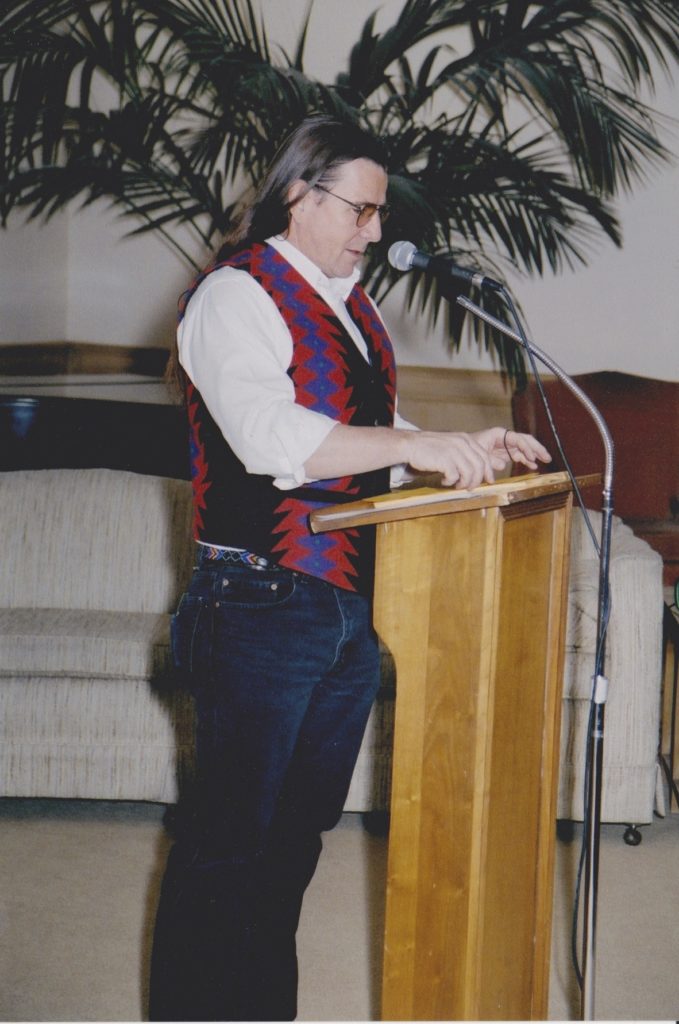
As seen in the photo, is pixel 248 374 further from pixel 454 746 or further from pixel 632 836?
→ pixel 632 836

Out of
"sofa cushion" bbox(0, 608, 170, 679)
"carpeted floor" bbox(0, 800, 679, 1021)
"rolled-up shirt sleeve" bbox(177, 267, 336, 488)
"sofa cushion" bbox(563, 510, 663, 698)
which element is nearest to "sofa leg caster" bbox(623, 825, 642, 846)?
"carpeted floor" bbox(0, 800, 679, 1021)

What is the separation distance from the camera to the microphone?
4.62 ft

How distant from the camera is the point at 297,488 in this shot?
58.3 inches

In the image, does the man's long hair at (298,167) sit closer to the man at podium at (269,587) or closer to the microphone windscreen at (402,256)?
the man at podium at (269,587)

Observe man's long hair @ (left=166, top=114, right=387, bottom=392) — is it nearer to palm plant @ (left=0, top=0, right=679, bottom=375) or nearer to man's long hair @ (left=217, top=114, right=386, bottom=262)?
man's long hair @ (left=217, top=114, right=386, bottom=262)

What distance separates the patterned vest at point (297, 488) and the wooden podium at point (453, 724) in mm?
136

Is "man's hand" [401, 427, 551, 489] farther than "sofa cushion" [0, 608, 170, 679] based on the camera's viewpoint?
No

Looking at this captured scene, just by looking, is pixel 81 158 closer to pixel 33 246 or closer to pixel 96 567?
pixel 33 246

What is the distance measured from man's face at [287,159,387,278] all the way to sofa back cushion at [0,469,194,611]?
5.60 ft

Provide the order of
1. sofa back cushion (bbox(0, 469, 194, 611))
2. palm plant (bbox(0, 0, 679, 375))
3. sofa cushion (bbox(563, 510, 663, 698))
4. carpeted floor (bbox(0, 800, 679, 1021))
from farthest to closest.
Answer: palm plant (bbox(0, 0, 679, 375)) → sofa back cushion (bbox(0, 469, 194, 611)) → sofa cushion (bbox(563, 510, 663, 698)) → carpeted floor (bbox(0, 800, 679, 1021))

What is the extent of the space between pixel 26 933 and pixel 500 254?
322 cm

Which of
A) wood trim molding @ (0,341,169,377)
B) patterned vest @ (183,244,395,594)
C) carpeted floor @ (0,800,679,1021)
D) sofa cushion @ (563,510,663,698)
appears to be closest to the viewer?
patterned vest @ (183,244,395,594)

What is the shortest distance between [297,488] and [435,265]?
343mm

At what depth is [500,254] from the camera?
4.46 meters
